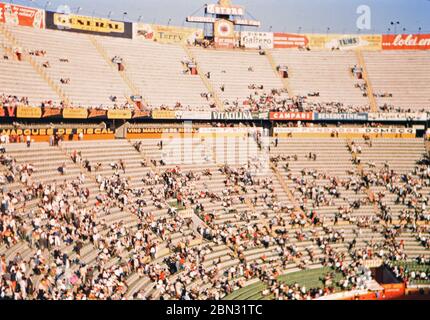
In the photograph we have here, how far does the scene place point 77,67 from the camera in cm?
3656

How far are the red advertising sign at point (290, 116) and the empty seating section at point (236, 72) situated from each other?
11.9 feet

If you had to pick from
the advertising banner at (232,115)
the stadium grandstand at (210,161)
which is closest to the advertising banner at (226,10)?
the stadium grandstand at (210,161)

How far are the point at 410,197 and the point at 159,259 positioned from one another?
58.0ft

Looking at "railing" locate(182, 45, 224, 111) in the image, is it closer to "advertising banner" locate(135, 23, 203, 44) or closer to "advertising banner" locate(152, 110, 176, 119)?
"advertising banner" locate(135, 23, 203, 44)

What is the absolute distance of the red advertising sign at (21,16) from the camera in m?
35.6

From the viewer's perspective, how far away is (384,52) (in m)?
48.7

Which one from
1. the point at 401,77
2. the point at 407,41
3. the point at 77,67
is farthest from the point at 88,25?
the point at 407,41

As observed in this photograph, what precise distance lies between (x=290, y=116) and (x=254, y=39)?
12430mm

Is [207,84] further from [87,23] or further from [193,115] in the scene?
[87,23]

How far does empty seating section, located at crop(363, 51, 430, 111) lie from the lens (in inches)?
1682

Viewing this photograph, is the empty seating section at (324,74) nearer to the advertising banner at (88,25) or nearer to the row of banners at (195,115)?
the row of banners at (195,115)

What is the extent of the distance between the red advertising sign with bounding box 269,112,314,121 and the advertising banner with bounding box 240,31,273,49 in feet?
38.3

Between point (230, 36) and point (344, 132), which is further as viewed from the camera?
point (230, 36)
